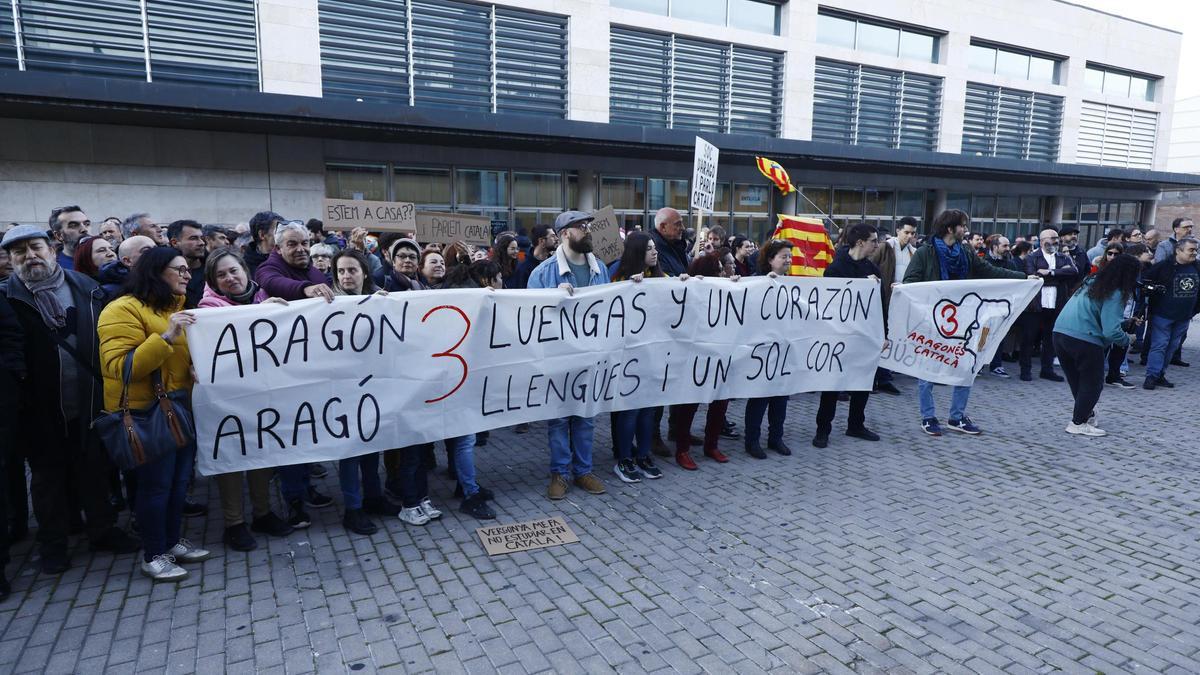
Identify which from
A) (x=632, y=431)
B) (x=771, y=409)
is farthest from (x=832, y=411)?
(x=632, y=431)

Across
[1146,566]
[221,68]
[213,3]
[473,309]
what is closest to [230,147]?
[221,68]

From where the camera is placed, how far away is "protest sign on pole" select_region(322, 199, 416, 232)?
356 inches

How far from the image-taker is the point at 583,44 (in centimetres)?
1688

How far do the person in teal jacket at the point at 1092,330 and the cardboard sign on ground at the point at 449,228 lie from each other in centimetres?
689

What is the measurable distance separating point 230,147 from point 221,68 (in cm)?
164

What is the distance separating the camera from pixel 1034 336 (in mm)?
9766

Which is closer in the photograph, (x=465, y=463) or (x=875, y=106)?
(x=465, y=463)

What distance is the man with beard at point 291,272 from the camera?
437 centimetres

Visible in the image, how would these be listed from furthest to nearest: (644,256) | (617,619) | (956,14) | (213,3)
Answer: (956,14) → (213,3) → (644,256) → (617,619)

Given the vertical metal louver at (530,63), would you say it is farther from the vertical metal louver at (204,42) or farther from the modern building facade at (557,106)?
the vertical metal louver at (204,42)

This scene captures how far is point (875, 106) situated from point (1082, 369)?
1728cm

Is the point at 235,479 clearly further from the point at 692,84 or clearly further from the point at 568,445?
the point at 692,84

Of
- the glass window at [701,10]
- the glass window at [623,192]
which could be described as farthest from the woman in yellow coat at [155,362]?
the glass window at [701,10]

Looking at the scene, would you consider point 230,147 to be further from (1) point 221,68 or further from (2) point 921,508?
(2) point 921,508
